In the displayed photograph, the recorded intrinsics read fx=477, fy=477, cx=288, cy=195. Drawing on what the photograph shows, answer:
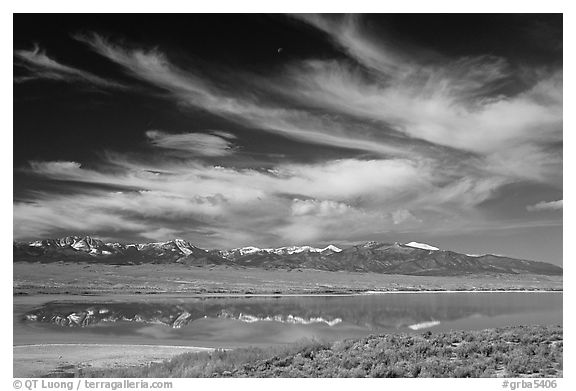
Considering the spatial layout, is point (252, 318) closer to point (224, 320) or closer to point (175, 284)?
point (224, 320)

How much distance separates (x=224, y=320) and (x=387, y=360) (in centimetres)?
974

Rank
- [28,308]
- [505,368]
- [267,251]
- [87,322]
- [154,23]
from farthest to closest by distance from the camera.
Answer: [267,251] < [28,308] < [87,322] < [154,23] < [505,368]

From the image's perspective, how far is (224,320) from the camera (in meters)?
17.9

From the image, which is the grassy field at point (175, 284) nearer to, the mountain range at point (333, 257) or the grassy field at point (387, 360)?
the grassy field at point (387, 360)

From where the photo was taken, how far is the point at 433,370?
8703 millimetres

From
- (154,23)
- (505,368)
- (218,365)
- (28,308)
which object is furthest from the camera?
(28,308)

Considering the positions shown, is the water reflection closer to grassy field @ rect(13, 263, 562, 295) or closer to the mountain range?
grassy field @ rect(13, 263, 562, 295)

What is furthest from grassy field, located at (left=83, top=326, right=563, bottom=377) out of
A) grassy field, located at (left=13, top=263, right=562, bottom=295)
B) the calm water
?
grassy field, located at (left=13, top=263, right=562, bottom=295)

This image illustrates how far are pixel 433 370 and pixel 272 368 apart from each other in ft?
9.83

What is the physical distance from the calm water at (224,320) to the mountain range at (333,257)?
266 ft

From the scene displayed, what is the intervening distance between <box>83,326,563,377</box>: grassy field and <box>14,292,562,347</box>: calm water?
3328 millimetres

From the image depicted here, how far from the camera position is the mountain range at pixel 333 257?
112 m
